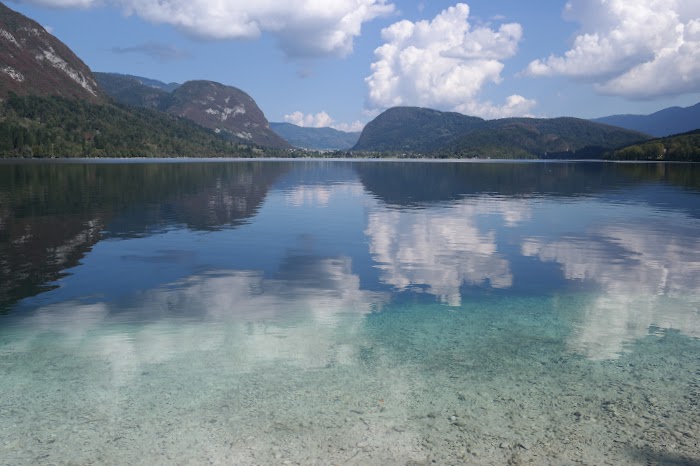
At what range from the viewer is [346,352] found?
61.8 feet

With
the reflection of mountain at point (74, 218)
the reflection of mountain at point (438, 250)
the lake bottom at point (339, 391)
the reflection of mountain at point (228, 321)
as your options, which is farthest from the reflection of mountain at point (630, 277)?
the reflection of mountain at point (74, 218)

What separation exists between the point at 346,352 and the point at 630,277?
860 inches

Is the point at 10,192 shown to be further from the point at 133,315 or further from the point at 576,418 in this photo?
the point at 576,418

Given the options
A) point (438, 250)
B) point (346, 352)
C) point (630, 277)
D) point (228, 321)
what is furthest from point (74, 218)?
point (630, 277)

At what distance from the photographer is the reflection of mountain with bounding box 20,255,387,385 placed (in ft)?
60.8

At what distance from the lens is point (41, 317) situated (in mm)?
22719

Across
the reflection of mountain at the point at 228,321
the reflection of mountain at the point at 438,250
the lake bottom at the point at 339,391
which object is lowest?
the lake bottom at the point at 339,391

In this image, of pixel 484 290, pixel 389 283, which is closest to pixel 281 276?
pixel 389 283

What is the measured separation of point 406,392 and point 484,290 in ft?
45.9

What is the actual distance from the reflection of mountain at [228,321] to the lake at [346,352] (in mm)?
122

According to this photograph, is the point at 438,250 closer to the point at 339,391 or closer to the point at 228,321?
the point at 228,321

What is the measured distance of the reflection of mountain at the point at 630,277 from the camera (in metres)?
21.6

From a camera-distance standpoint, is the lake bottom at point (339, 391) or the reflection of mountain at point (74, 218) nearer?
the lake bottom at point (339, 391)

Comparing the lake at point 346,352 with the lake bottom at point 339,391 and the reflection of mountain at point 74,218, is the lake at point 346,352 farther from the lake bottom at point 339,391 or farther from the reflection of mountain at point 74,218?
the reflection of mountain at point 74,218
